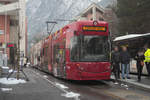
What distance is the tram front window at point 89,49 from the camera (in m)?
11.8

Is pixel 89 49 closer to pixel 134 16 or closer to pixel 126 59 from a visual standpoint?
pixel 126 59

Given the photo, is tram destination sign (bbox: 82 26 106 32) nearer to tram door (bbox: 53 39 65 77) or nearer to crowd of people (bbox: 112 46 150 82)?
tram door (bbox: 53 39 65 77)

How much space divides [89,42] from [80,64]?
3.70 ft

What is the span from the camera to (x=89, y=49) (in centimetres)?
1188

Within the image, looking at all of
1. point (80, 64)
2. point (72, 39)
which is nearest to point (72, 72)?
point (80, 64)

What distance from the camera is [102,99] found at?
8.27 meters

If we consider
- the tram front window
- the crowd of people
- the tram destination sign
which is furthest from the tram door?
the crowd of people

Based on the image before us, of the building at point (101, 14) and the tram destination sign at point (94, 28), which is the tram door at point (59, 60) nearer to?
the tram destination sign at point (94, 28)

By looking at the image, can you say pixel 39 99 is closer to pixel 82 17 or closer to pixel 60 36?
pixel 60 36

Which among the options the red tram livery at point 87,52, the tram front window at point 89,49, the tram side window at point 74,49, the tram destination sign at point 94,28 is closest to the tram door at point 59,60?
the red tram livery at point 87,52

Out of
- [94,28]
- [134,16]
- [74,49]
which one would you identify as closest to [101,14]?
[134,16]

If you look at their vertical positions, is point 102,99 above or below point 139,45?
below

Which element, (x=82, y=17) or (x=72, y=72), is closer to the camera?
(x=72, y=72)

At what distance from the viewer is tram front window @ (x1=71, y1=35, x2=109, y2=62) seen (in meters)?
11.8
